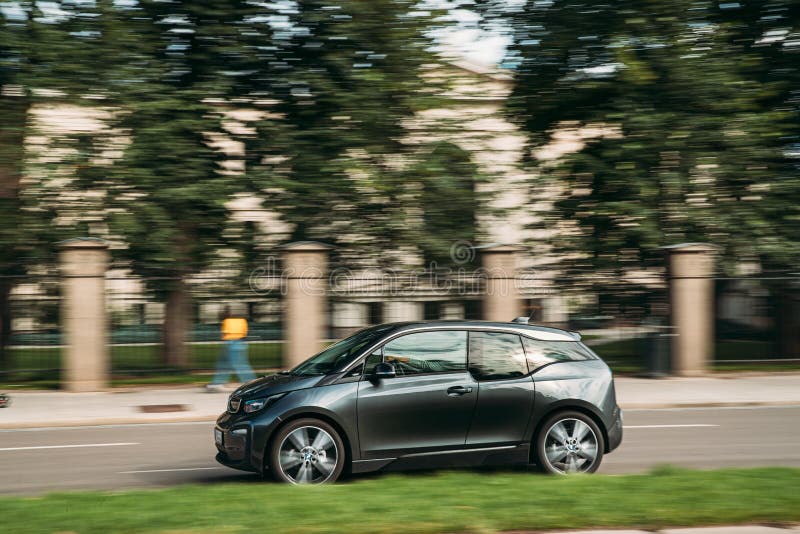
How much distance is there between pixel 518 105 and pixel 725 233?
18.8 feet

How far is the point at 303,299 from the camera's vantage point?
1800 centimetres

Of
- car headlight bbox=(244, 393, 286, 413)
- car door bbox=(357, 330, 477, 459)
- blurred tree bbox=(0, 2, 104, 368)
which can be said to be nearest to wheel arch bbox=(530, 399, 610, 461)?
car door bbox=(357, 330, 477, 459)

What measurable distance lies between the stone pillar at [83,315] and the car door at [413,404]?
10.5m

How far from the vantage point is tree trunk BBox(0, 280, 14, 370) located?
1783 cm

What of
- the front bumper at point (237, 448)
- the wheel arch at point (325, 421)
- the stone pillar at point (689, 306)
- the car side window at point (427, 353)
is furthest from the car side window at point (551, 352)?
the stone pillar at point (689, 306)

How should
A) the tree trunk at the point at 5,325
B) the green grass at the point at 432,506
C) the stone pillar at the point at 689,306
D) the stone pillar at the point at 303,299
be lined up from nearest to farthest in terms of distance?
1. the green grass at the point at 432,506
2. the tree trunk at the point at 5,325
3. the stone pillar at the point at 303,299
4. the stone pillar at the point at 689,306

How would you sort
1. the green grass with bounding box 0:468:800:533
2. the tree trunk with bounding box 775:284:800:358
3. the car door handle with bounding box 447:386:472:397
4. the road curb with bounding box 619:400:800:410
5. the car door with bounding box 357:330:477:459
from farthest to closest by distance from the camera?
the tree trunk with bounding box 775:284:800:358 → the road curb with bounding box 619:400:800:410 → the car door handle with bounding box 447:386:472:397 → the car door with bounding box 357:330:477:459 → the green grass with bounding box 0:468:800:533

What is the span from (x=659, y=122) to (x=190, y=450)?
43.6 ft

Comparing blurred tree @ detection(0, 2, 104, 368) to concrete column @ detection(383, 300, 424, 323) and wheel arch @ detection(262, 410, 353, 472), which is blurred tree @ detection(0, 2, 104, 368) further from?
wheel arch @ detection(262, 410, 353, 472)

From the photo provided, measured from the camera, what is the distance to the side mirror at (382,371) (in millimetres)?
8133

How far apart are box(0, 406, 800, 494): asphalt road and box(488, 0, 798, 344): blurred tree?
6.94m

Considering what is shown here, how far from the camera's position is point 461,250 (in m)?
19.7

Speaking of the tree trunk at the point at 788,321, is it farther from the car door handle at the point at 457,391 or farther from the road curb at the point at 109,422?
the car door handle at the point at 457,391

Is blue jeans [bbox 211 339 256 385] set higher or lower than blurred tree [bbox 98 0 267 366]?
lower
